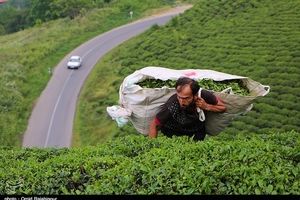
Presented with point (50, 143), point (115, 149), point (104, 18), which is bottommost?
point (50, 143)

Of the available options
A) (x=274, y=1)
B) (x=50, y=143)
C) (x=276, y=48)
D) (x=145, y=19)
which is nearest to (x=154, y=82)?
(x=50, y=143)

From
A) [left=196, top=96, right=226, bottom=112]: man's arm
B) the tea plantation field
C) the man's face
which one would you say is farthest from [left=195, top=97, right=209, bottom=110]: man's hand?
the tea plantation field

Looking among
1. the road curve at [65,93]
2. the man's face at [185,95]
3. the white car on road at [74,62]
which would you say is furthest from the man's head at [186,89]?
the white car on road at [74,62]

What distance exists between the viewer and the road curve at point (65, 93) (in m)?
19.6

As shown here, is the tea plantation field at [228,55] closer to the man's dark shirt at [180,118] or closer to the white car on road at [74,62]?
the white car on road at [74,62]

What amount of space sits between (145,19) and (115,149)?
30442 millimetres

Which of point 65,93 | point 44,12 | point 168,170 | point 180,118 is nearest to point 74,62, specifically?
point 65,93

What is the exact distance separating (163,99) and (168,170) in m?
2.14

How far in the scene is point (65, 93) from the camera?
24.1 meters

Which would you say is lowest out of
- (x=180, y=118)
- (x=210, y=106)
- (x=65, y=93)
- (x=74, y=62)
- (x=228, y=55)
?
(x=65, y=93)

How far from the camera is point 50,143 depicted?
744 inches

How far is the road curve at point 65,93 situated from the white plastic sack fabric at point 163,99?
33.1ft

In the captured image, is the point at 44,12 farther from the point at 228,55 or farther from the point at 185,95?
the point at 185,95

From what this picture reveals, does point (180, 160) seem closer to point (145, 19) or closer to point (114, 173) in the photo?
point (114, 173)
